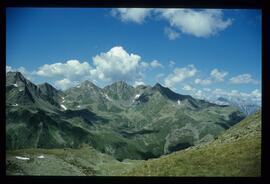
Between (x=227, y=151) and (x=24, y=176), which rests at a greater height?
(x=227, y=151)

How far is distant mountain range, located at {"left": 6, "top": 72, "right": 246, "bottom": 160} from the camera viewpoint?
284ft

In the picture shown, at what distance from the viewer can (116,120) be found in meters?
154

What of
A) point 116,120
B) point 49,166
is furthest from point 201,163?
point 116,120

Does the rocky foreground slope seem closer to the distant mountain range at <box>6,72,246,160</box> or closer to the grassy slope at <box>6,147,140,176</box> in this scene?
the grassy slope at <box>6,147,140,176</box>

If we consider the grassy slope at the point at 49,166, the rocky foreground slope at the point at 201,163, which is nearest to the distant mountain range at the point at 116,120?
the grassy slope at the point at 49,166

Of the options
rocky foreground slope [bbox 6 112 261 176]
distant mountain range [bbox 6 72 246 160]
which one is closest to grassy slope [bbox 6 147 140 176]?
rocky foreground slope [bbox 6 112 261 176]

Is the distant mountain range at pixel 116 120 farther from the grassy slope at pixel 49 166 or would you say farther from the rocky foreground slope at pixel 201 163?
the rocky foreground slope at pixel 201 163

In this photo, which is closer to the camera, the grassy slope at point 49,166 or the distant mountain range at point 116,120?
the grassy slope at point 49,166

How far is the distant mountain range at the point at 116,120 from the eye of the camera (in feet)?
284
